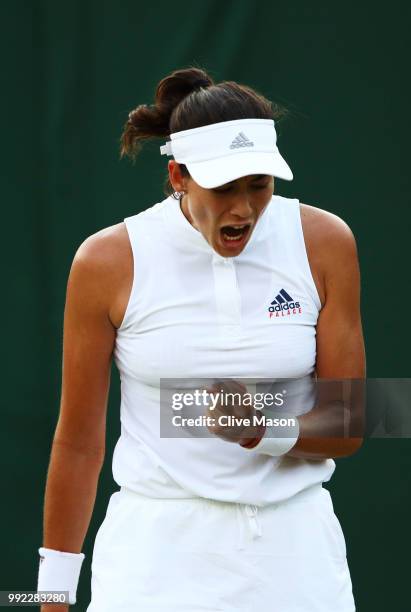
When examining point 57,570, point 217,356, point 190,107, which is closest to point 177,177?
point 190,107

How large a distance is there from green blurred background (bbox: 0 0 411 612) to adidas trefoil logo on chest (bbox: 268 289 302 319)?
1237mm

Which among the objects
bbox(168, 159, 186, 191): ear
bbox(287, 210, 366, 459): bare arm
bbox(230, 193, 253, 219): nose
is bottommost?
bbox(287, 210, 366, 459): bare arm

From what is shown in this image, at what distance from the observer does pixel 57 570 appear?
2738 millimetres

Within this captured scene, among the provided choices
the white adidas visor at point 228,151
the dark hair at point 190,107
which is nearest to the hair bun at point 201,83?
the dark hair at point 190,107

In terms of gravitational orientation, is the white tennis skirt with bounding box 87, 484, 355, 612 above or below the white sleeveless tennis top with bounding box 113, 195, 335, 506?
below

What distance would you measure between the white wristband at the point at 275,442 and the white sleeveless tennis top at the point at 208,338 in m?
0.05

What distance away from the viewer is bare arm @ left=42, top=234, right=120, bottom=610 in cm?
258

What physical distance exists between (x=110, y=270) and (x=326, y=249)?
1.45 ft

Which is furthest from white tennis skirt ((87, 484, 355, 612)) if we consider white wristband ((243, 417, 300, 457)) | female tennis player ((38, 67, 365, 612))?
white wristband ((243, 417, 300, 457))

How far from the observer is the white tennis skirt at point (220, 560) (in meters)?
2.46

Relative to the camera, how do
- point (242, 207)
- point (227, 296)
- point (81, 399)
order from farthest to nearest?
point (81, 399) < point (227, 296) < point (242, 207)

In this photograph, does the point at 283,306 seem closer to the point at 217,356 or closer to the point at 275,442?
the point at 217,356

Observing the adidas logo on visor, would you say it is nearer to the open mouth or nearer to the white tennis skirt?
the open mouth

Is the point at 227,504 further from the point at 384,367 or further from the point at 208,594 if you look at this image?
the point at 384,367
